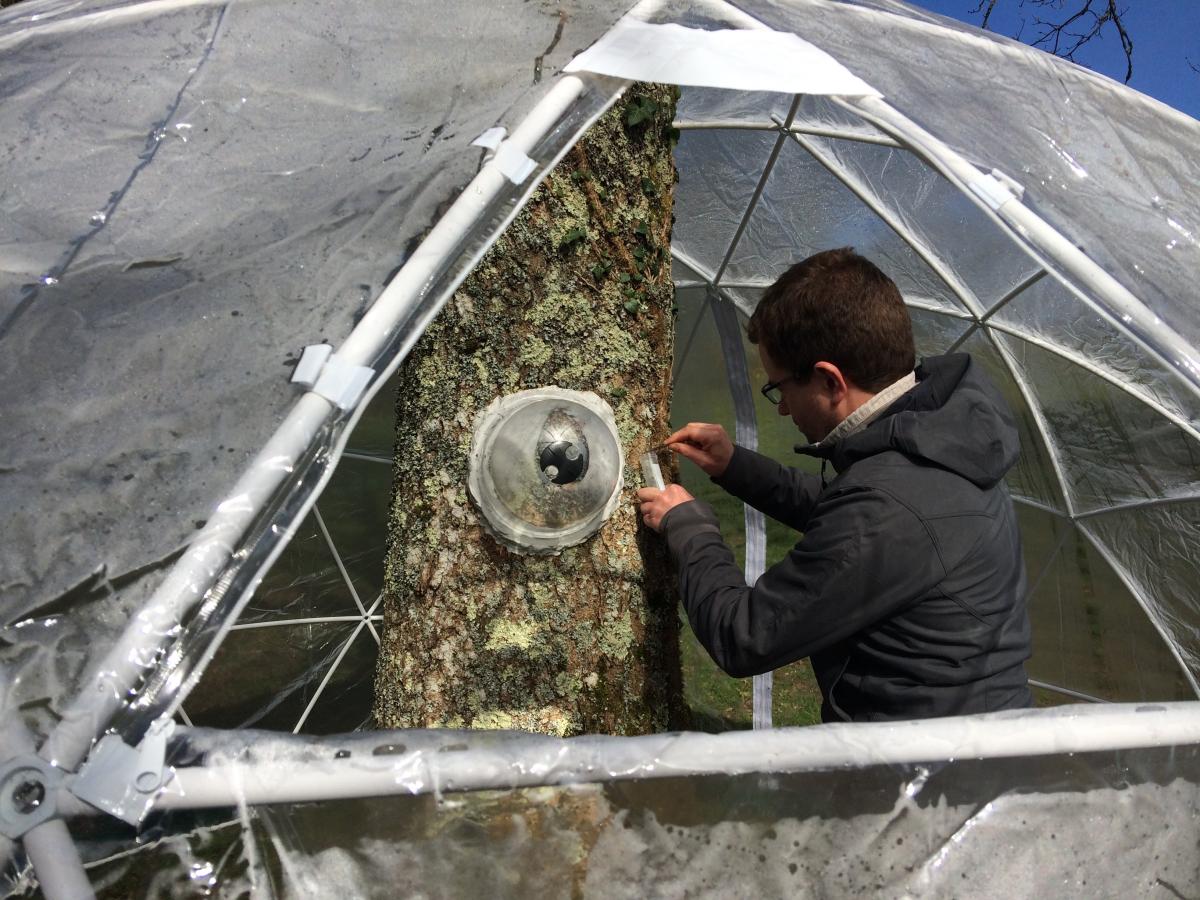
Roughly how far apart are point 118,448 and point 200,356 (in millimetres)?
162

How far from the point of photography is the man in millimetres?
Result: 1474

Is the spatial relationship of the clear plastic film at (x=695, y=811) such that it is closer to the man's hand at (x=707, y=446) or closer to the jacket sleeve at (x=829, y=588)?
the jacket sleeve at (x=829, y=588)

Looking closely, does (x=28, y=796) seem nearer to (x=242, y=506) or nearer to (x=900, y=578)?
(x=242, y=506)

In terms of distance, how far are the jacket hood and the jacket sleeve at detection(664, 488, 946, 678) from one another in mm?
146

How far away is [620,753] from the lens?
42.1 inches

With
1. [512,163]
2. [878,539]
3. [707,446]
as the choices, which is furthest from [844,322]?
[512,163]

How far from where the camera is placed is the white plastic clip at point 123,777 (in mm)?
916

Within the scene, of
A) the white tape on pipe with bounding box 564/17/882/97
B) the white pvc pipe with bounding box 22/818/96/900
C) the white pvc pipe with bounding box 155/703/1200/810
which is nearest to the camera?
the white pvc pipe with bounding box 22/818/96/900

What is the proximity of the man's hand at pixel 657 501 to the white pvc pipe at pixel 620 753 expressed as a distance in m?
0.63

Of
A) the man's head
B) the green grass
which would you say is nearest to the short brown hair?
the man's head

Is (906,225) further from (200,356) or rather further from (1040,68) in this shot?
(200,356)

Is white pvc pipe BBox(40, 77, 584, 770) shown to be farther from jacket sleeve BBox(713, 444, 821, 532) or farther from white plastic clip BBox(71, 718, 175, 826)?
jacket sleeve BBox(713, 444, 821, 532)

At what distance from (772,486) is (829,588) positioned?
90 centimetres

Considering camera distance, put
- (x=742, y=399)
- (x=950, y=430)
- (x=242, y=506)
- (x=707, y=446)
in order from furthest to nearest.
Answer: (x=742, y=399), (x=707, y=446), (x=950, y=430), (x=242, y=506)
